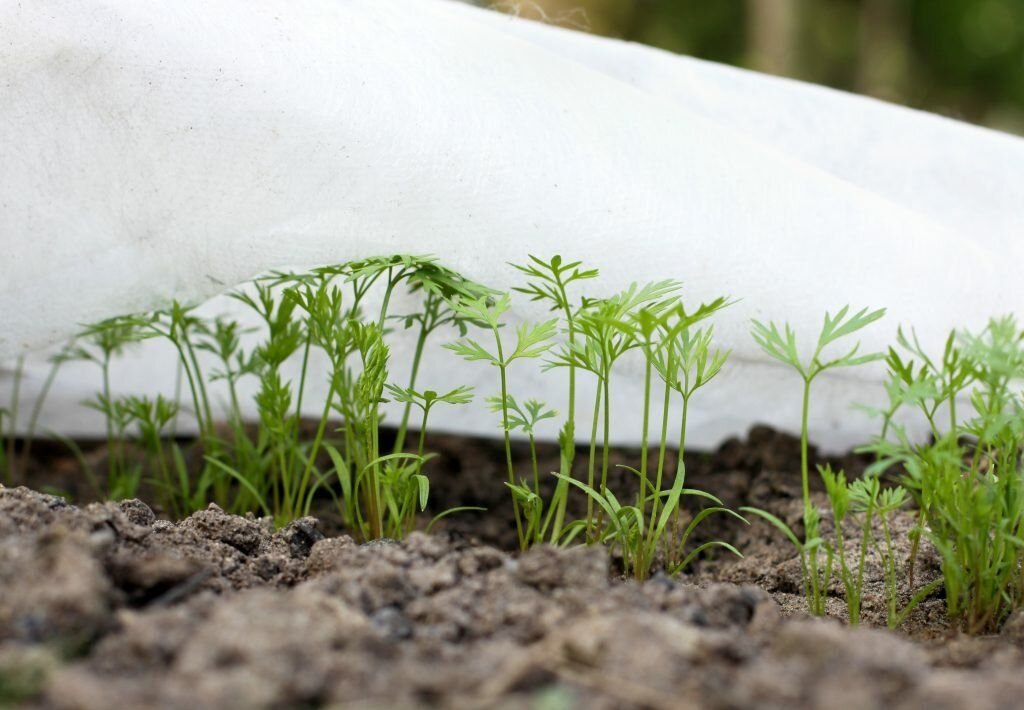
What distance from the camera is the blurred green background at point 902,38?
31.7 feet

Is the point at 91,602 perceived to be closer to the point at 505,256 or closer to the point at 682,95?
the point at 505,256

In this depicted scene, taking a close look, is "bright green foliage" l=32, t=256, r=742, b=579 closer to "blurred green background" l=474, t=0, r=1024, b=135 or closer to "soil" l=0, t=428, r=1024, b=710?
"soil" l=0, t=428, r=1024, b=710

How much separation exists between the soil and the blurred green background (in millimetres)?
8880

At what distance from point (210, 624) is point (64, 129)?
1.12m

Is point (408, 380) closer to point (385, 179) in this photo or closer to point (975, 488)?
point (385, 179)

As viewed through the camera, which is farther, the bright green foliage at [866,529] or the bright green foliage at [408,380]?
the bright green foliage at [408,380]

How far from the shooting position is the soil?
2.78ft

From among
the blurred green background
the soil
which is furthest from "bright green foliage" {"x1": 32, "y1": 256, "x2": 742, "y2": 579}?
the blurred green background

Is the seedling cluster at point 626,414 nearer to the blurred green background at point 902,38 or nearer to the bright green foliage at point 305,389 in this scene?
the bright green foliage at point 305,389

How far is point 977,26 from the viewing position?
9.95m

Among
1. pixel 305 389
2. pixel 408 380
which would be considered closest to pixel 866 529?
pixel 408 380

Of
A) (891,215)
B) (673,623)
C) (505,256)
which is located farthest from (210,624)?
(891,215)

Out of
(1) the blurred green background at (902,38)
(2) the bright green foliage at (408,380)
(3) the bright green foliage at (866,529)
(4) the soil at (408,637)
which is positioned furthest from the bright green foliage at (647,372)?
(1) the blurred green background at (902,38)

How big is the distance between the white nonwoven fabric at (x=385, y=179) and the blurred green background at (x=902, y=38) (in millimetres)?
8011
